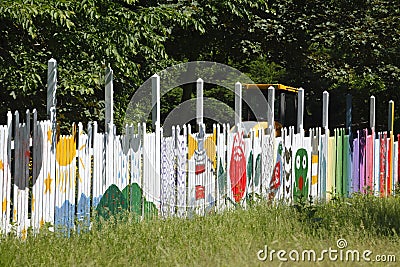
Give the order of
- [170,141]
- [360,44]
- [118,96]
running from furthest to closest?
1. [360,44]
2. [118,96]
3. [170,141]

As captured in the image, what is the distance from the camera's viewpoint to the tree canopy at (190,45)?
1143 cm

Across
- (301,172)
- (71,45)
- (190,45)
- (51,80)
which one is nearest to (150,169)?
(51,80)

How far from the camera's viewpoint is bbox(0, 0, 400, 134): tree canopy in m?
11.4

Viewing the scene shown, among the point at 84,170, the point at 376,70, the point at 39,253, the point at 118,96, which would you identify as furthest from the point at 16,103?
the point at 376,70

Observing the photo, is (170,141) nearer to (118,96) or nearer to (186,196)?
(186,196)

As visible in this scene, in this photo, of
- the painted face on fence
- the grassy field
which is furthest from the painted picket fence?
the grassy field

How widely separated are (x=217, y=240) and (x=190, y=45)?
1763 centimetres

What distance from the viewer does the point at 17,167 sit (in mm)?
7672

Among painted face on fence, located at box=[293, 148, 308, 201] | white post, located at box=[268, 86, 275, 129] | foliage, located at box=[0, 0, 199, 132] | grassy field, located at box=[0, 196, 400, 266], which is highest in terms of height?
foliage, located at box=[0, 0, 199, 132]

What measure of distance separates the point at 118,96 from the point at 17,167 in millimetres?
6089

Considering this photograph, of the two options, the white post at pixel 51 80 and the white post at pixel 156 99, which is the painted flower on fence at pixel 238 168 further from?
the white post at pixel 51 80

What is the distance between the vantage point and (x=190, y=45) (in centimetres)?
2522

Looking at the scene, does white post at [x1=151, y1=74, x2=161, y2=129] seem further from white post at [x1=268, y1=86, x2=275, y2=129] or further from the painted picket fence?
white post at [x1=268, y1=86, x2=275, y2=129]

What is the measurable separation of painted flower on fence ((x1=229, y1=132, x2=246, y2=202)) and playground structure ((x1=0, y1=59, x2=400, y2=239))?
14 mm
